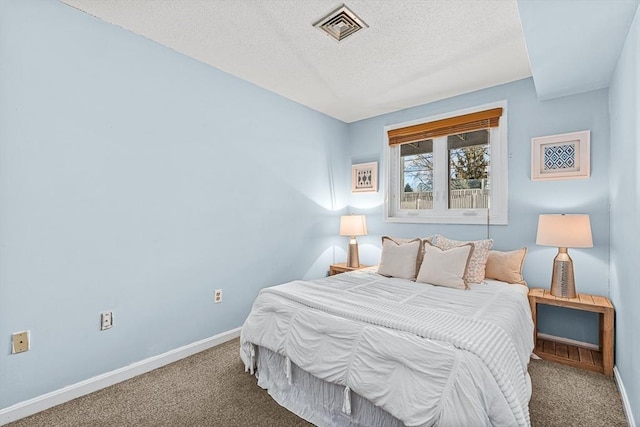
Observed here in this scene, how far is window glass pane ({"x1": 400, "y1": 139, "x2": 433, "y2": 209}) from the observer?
3.62 m

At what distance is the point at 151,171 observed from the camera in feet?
7.82

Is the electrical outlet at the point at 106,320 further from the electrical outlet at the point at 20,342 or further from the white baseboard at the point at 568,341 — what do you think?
the white baseboard at the point at 568,341

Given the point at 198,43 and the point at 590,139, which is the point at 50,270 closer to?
the point at 198,43

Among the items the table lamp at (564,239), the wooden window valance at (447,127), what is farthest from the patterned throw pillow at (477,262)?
the wooden window valance at (447,127)

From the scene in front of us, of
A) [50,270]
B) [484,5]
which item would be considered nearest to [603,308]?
[484,5]

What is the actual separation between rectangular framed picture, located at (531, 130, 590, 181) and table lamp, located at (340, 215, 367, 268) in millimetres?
1804

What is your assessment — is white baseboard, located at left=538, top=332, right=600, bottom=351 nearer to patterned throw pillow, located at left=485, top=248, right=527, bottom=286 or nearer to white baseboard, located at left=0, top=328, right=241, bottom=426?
patterned throw pillow, located at left=485, top=248, right=527, bottom=286

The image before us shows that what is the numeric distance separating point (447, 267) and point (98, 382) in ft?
8.71

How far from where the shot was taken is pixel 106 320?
84.1 inches

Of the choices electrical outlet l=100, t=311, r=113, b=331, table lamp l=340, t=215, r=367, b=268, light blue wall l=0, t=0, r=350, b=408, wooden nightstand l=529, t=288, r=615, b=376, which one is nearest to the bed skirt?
light blue wall l=0, t=0, r=350, b=408

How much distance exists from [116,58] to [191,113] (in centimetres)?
61

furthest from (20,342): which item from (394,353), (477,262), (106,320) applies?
(477,262)

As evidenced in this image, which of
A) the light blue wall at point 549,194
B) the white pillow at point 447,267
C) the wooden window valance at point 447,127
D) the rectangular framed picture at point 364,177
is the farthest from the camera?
the rectangular framed picture at point 364,177

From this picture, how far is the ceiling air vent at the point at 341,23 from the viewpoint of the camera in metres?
2.02
